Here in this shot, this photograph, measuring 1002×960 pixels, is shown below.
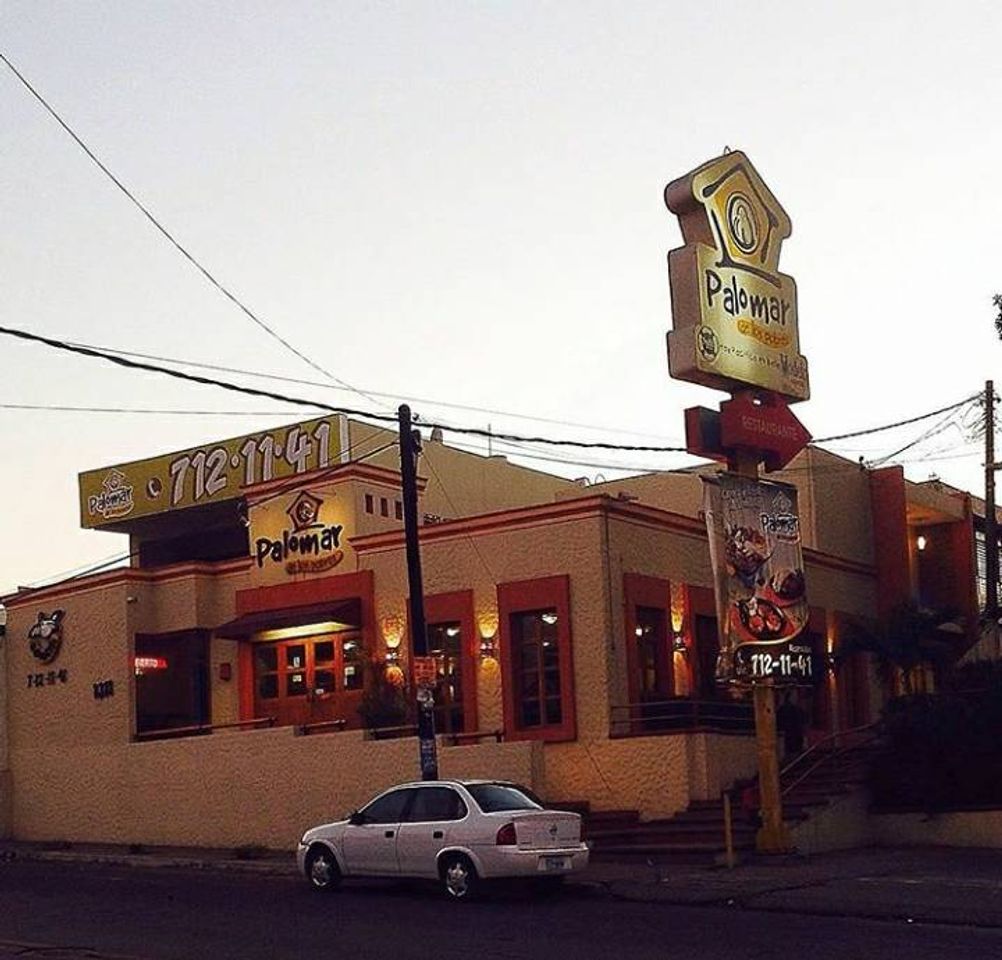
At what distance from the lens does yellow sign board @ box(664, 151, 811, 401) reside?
81.7ft

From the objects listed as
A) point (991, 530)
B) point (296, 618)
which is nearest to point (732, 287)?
point (296, 618)

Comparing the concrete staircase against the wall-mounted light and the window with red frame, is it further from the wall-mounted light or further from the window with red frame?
the wall-mounted light

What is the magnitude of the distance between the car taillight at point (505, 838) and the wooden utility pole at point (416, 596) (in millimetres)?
5226

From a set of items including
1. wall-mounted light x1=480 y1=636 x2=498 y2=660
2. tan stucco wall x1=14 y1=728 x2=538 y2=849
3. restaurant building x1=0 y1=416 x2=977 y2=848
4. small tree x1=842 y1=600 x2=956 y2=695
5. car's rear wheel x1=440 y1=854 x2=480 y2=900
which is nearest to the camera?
car's rear wheel x1=440 y1=854 x2=480 y2=900

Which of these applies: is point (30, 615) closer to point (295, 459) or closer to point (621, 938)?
point (295, 459)

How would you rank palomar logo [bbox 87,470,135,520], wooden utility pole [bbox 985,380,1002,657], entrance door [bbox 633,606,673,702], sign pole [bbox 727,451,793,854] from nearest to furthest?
1. sign pole [bbox 727,451,793,854]
2. entrance door [bbox 633,606,673,702]
3. wooden utility pole [bbox 985,380,1002,657]
4. palomar logo [bbox 87,470,135,520]

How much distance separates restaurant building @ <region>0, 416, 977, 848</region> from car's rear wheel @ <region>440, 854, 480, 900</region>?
23.2 ft

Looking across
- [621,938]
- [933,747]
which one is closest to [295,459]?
[933,747]

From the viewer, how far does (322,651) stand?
3394 cm

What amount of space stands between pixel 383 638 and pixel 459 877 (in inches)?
471

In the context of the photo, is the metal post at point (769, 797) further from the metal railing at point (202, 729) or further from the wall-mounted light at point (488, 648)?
the metal railing at point (202, 729)

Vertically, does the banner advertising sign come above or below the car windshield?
above

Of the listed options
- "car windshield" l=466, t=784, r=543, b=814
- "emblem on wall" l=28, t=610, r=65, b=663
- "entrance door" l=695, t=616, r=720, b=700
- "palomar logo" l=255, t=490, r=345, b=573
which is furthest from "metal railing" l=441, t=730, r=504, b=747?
"emblem on wall" l=28, t=610, r=65, b=663

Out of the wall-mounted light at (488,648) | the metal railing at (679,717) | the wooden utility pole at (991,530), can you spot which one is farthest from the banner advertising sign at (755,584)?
the wooden utility pole at (991,530)
